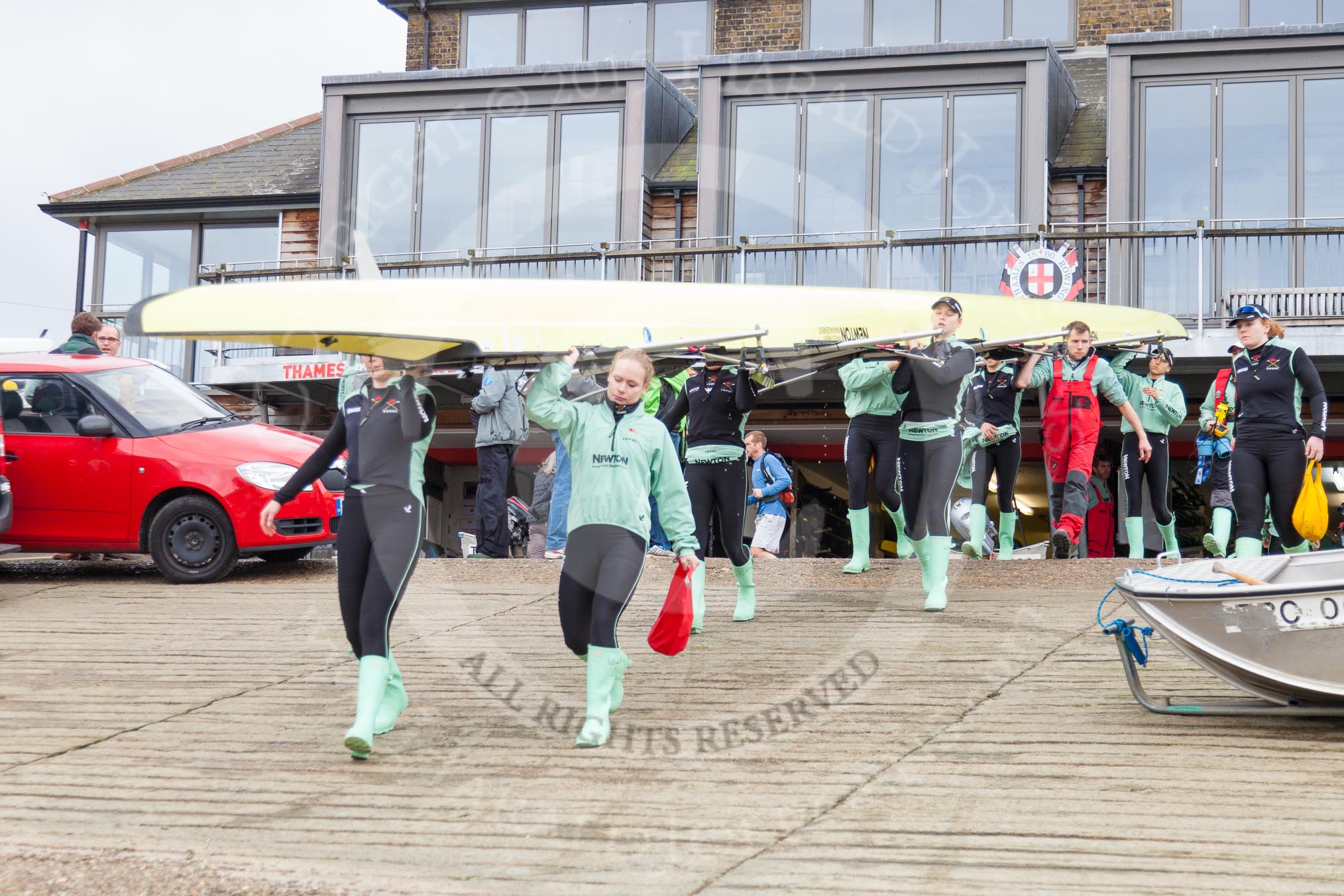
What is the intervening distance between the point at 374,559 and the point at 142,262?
16.5 m

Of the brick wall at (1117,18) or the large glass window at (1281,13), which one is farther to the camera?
the brick wall at (1117,18)

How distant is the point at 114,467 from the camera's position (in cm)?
1118

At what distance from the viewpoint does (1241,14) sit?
19094 millimetres

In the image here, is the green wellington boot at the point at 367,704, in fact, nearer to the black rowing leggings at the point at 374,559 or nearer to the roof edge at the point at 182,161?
the black rowing leggings at the point at 374,559

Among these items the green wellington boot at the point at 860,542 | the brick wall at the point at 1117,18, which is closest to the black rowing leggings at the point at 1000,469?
the green wellington boot at the point at 860,542

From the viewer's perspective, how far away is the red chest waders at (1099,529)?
14.9 m

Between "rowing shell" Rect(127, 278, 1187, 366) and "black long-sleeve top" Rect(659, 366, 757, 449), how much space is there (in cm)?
31

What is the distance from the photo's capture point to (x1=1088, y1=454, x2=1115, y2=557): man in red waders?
14.5 metres

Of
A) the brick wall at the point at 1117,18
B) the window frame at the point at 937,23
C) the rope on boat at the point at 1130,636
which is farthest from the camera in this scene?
the window frame at the point at 937,23

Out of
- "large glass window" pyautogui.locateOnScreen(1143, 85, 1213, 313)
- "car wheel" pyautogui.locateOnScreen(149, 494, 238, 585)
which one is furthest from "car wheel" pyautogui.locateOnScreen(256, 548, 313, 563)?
"large glass window" pyautogui.locateOnScreen(1143, 85, 1213, 313)

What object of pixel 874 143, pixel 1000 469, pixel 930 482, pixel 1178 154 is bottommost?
pixel 930 482

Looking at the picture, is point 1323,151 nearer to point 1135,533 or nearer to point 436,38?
point 1135,533

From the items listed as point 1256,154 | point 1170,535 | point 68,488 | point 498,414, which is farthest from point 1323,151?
point 68,488

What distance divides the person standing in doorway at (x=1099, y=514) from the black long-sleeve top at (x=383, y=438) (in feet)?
31.8
